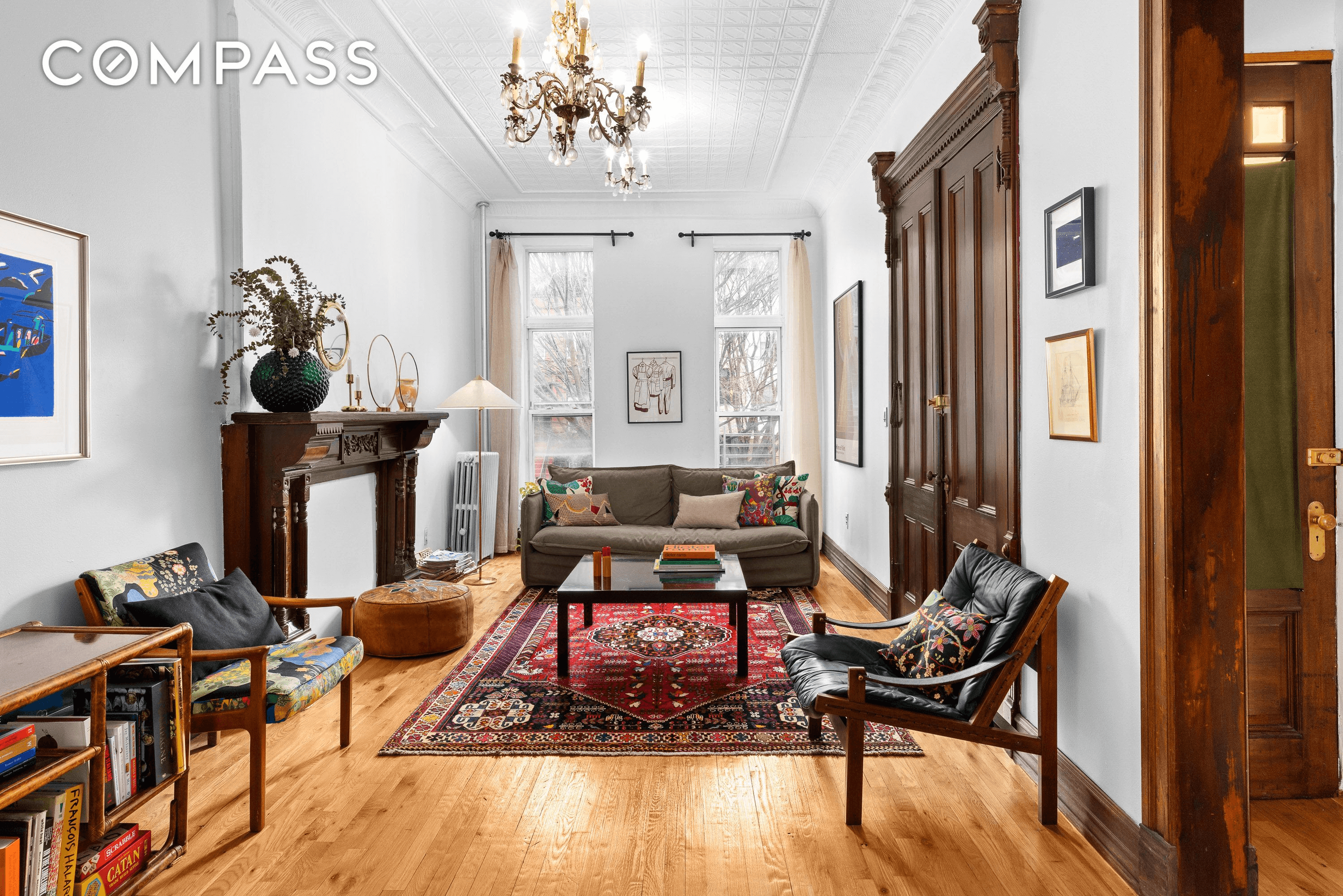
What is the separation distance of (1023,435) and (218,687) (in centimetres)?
290

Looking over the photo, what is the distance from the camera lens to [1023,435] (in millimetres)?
2814

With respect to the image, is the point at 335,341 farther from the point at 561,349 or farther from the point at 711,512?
the point at 561,349

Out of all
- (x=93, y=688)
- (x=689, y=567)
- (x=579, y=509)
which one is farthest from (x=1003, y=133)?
(x=579, y=509)

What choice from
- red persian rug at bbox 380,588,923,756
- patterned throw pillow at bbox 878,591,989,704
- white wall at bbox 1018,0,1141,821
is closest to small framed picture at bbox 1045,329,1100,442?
white wall at bbox 1018,0,1141,821

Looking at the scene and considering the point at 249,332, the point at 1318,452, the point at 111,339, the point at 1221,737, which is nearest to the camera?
the point at 1221,737

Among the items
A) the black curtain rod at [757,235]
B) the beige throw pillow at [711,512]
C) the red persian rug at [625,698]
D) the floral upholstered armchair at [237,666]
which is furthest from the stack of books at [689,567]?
the black curtain rod at [757,235]

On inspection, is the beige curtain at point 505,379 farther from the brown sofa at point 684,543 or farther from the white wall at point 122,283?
the white wall at point 122,283

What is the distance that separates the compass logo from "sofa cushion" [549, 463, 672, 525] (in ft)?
10.3

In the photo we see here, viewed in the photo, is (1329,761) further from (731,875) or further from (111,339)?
(111,339)

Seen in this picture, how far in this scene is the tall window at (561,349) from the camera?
285 inches

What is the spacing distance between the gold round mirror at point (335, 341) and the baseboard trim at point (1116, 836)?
3790 millimetres

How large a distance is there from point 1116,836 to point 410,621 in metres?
3.22

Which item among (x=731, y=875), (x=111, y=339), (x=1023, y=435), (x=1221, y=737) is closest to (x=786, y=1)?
(x=1023, y=435)

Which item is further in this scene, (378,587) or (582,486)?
(582,486)
